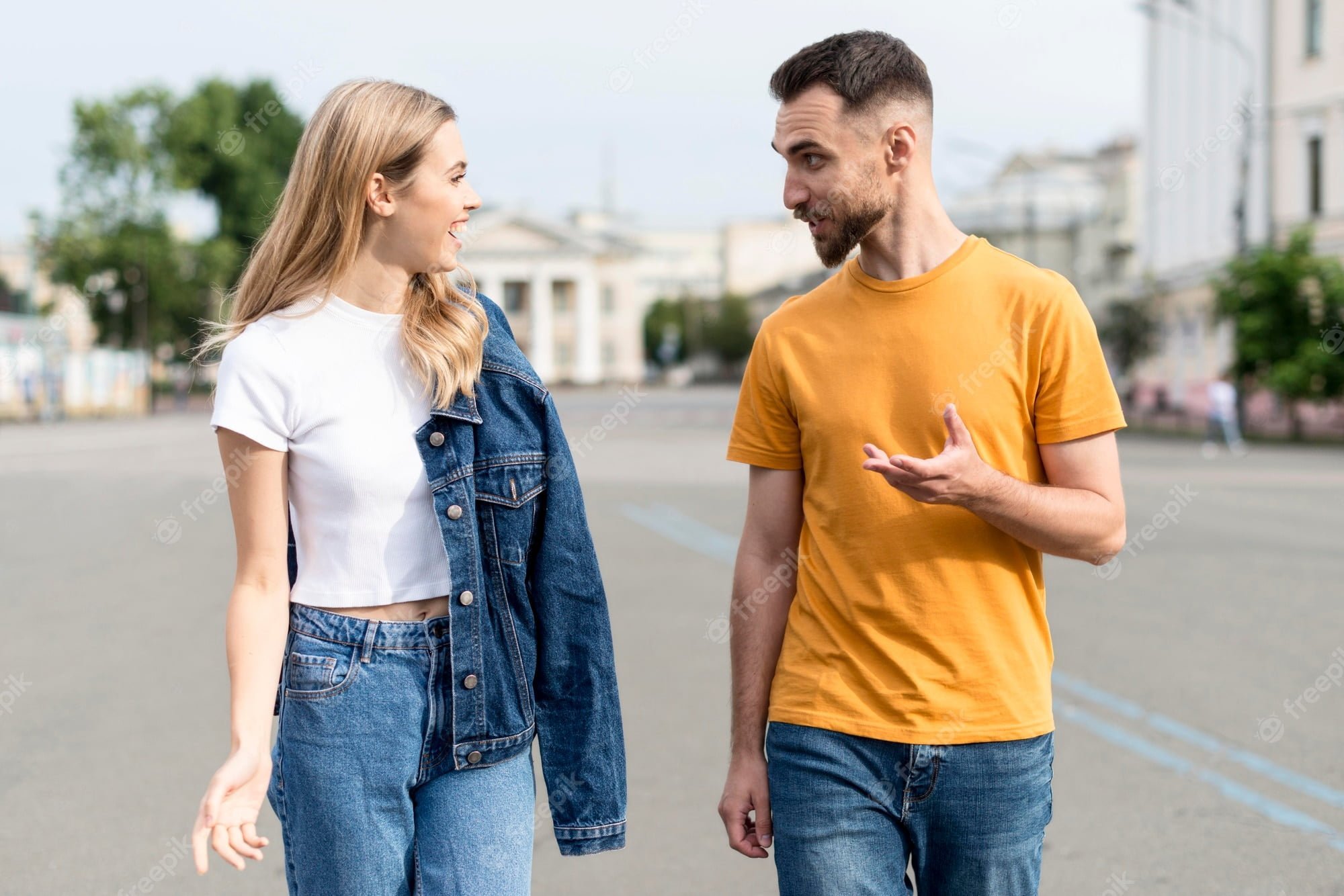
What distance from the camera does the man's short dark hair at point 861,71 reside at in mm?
2352

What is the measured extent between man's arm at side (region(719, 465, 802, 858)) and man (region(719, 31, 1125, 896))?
0.21ft

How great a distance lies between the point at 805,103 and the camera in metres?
2.38

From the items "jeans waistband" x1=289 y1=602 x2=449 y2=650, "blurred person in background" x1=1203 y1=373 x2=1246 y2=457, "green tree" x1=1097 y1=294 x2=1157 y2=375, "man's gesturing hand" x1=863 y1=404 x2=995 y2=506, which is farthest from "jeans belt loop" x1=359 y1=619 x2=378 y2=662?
"green tree" x1=1097 y1=294 x2=1157 y2=375

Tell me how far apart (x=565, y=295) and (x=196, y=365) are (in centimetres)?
11185

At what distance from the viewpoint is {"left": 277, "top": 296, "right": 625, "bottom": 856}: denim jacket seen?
236 centimetres

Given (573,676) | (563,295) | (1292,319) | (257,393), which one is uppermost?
(563,295)

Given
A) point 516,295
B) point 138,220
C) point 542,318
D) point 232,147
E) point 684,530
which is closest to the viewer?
point 684,530

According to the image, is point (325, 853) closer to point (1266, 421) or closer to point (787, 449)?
point (787, 449)

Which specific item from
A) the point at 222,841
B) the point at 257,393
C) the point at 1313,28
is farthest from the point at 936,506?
the point at 1313,28

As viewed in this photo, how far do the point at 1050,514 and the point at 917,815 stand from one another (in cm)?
53

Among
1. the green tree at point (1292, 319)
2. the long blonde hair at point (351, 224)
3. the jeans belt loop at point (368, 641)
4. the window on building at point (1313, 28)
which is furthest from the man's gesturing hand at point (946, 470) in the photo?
the window on building at point (1313, 28)

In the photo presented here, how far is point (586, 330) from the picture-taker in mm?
111625

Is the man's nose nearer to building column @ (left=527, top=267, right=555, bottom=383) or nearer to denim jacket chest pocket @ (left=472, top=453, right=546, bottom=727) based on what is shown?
denim jacket chest pocket @ (left=472, top=453, right=546, bottom=727)

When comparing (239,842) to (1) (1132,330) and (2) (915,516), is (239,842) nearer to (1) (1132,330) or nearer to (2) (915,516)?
(2) (915,516)
